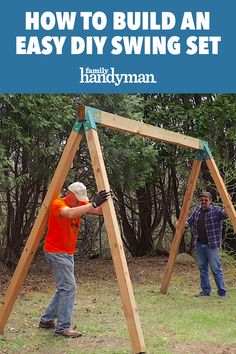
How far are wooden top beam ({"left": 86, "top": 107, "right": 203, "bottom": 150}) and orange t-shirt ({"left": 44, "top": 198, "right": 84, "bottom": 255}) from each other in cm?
108

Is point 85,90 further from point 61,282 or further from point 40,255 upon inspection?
point 40,255

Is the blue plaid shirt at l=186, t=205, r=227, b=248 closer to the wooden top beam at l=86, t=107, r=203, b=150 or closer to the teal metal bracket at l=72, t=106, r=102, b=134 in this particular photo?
the wooden top beam at l=86, t=107, r=203, b=150

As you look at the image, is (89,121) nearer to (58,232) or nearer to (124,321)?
(58,232)

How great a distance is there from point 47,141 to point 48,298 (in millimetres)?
2997

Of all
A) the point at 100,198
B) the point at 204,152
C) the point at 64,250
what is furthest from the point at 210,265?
the point at 100,198

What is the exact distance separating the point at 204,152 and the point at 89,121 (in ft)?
11.3

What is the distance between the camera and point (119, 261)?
17.0ft

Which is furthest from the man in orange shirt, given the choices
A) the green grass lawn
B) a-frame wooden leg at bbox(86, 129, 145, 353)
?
a-frame wooden leg at bbox(86, 129, 145, 353)

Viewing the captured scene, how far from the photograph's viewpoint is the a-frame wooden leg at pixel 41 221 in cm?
583

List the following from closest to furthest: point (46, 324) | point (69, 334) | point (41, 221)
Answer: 1. point (69, 334)
2. point (41, 221)
3. point (46, 324)

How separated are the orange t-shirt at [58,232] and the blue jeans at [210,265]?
344 centimetres

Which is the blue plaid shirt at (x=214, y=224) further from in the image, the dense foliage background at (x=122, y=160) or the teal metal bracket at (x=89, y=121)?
the teal metal bracket at (x=89, y=121)

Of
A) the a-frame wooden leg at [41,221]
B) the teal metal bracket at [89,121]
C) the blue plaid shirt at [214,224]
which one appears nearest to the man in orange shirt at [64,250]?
the a-frame wooden leg at [41,221]

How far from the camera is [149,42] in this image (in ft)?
23.2
